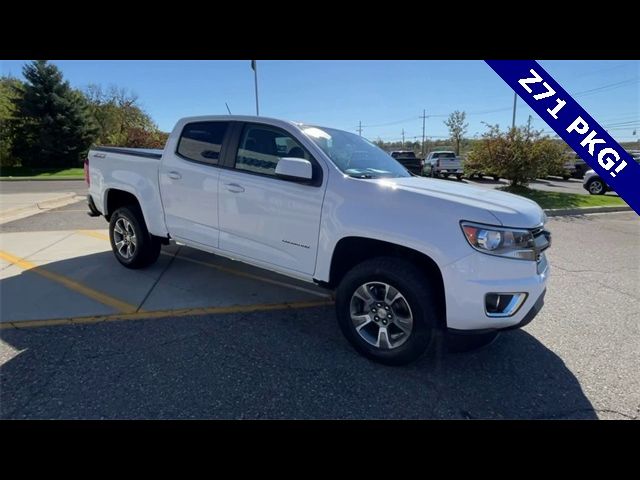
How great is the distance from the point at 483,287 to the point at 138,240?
4117mm

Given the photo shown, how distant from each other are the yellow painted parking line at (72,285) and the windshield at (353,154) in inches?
102

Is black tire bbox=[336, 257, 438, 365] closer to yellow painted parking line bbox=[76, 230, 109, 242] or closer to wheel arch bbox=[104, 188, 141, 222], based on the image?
wheel arch bbox=[104, 188, 141, 222]

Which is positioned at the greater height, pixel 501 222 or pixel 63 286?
pixel 501 222

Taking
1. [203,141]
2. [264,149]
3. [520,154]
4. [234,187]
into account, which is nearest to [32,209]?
[203,141]

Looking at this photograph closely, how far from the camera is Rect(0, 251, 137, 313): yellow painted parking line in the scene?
12.3ft

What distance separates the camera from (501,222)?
2436 mm

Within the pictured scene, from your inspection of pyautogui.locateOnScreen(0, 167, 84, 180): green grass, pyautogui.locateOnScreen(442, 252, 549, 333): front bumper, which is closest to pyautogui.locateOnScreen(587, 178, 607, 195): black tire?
pyautogui.locateOnScreen(442, 252, 549, 333): front bumper

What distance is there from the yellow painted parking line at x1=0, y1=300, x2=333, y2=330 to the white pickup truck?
1.96 ft

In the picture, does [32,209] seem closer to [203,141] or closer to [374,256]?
[203,141]

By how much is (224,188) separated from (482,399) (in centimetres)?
294

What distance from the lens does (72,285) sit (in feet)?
14.0

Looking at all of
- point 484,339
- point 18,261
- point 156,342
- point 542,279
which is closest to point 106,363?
point 156,342
